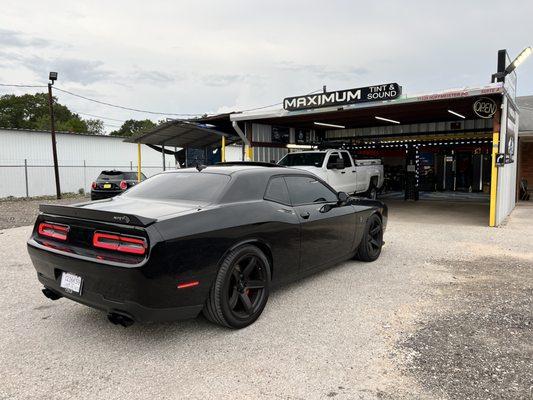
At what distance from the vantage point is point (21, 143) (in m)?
23.4

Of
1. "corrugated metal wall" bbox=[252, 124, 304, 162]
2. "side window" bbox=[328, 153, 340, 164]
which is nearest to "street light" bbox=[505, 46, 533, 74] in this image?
"side window" bbox=[328, 153, 340, 164]

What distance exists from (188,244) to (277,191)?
1.52 m

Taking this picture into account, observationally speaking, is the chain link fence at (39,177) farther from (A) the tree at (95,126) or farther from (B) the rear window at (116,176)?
(A) the tree at (95,126)

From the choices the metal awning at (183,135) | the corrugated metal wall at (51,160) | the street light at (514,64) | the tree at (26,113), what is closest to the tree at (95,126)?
the tree at (26,113)

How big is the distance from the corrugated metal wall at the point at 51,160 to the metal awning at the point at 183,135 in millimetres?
8118

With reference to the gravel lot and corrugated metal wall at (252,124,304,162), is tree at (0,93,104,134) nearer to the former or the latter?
corrugated metal wall at (252,124,304,162)

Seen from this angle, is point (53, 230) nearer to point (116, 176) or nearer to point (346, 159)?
point (346, 159)

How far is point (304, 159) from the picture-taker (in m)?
12.9

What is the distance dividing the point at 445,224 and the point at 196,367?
8906 mm

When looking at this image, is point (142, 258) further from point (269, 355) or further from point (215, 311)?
point (269, 355)

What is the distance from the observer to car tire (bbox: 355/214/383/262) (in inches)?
235

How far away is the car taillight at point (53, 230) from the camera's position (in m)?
3.57

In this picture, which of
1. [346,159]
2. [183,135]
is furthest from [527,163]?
[183,135]

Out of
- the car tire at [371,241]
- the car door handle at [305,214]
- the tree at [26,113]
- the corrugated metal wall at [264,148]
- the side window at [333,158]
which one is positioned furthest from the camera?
the tree at [26,113]
